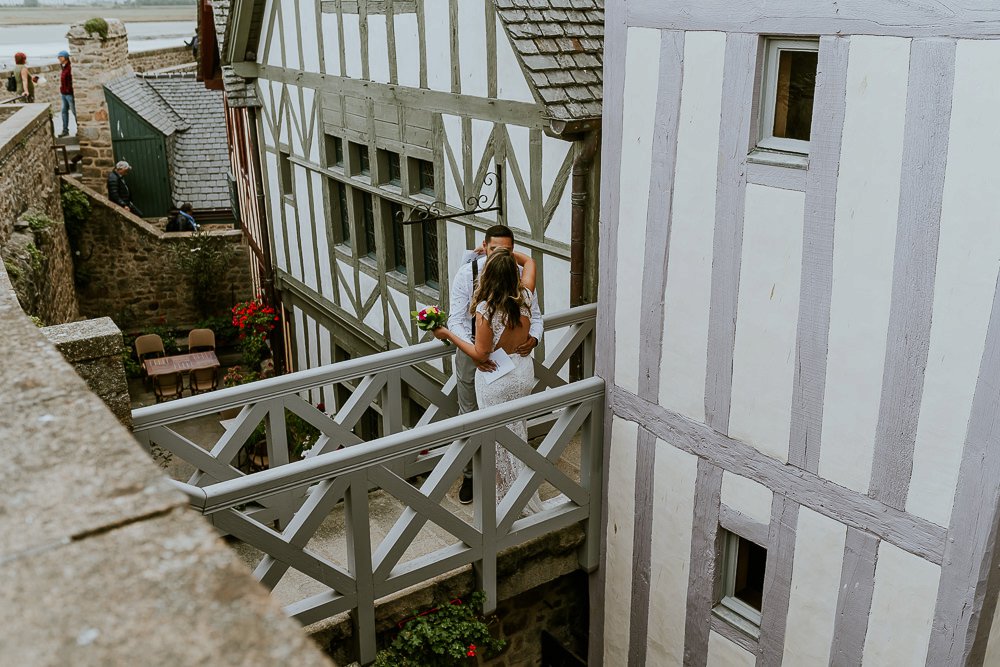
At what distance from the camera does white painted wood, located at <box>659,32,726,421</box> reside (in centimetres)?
411

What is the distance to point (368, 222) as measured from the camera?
9844 mm

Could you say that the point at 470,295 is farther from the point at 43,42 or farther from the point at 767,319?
the point at 43,42

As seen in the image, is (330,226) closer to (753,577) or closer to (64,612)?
(753,577)

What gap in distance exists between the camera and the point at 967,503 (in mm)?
3539

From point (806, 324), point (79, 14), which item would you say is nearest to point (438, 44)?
point (806, 324)

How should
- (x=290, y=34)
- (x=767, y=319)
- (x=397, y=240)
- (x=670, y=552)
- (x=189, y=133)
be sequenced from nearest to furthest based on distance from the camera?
(x=767, y=319) → (x=670, y=552) → (x=397, y=240) → (x=290, y=34) → (x=189, y=133)

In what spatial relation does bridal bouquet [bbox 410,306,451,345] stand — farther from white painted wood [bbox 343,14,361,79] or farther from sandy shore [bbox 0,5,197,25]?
sandy shore [bbox 0,5,197,25]

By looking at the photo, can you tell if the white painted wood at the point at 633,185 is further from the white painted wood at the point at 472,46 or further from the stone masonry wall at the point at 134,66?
the stone masonry wall at the point at 134,66

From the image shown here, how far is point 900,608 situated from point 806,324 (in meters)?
1.27

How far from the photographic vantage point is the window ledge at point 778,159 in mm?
3857

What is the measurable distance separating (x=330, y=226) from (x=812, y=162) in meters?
7.33

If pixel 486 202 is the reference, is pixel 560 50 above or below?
above

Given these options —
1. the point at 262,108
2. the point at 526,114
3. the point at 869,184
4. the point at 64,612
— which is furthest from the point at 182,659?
the point at 262,108

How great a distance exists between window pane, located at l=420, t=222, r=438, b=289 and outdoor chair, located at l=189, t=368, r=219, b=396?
6.74 metres
